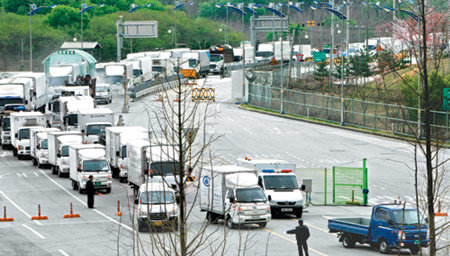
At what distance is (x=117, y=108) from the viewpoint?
81500 millimetres

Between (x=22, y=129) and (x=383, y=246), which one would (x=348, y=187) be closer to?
(x=383, y=246)

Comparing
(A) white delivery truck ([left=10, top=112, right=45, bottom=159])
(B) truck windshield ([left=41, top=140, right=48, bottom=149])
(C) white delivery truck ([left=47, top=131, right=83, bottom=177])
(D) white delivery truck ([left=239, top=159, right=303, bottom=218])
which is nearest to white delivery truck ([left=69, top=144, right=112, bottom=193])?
(C) white delivery truck ([left=47, top=131, right=83, bottom=177])

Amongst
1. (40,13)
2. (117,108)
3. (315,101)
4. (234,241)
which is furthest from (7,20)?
(234,241)

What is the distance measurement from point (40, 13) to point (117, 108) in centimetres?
8946

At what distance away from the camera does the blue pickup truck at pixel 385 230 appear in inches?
1035

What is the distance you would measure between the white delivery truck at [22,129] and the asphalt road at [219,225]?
870 mm

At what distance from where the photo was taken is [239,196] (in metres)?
32.3

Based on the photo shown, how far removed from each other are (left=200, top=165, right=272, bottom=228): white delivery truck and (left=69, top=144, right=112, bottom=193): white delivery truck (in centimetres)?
1031

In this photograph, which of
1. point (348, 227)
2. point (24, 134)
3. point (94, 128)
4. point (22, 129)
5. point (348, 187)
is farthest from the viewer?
point (22, 129)

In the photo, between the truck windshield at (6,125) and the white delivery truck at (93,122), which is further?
the truck windshield at (6,125)

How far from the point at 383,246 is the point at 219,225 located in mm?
5656

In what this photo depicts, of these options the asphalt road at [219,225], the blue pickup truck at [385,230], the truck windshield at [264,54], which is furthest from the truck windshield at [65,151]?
the truck windshield at [264,54]

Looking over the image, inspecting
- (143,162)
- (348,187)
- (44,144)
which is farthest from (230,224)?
(44,144)

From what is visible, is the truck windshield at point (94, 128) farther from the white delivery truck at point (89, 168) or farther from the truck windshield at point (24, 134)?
the white delivery truck at point (89, 168)
